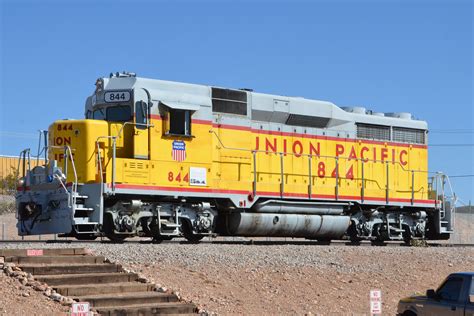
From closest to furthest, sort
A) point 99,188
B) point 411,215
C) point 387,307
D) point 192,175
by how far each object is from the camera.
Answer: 1. point 387,307
2. point 99,188
3. point 192,175
4. point 411,215

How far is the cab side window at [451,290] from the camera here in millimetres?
10734

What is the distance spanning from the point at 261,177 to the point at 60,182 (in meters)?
5.49

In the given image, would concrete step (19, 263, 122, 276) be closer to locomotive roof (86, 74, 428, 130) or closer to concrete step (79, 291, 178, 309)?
concrete step (79, 291, 178, 309)

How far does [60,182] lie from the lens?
1698cm

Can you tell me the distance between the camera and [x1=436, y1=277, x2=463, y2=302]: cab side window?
1073 cm

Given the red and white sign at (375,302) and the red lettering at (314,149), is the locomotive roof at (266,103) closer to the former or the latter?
the red lettering at (314,149)

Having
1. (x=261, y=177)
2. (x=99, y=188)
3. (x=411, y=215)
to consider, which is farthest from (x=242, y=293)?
(x=411, y=215)

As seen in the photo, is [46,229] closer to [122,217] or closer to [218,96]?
[122,217]

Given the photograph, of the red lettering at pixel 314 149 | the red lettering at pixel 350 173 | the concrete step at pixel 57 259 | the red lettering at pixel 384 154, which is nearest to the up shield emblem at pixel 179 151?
the red lettering at pixel 314 149

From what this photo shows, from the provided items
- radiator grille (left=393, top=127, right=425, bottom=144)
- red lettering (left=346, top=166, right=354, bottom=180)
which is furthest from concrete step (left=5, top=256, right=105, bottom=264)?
radiator grille (left=393, top=127, right=425, bottom=144)

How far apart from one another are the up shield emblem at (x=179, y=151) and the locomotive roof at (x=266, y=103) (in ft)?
3.17

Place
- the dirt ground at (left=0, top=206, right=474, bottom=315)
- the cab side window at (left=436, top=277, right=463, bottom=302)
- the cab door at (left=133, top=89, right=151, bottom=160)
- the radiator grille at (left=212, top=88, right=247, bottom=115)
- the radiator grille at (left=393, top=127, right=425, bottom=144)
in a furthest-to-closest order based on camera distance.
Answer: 1. the radiator grille at (left=393, top=127, right=425, bottom=144)
2. the radiator grille at (left=212, top=88, right=247, bottom=115)
3. the cab door at (left=133, top=89, right=151, bottom=160)
4. the dirt ground at (left=0, top=206, right=474, bottom=315)
5. the cab side window at (left=436, top=277, right=463, bottom=302)

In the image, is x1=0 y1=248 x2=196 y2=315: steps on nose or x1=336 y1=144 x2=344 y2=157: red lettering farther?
x1=336 y1=144 x2=344 y2=157: red lettering

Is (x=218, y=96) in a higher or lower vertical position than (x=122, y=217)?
higher
